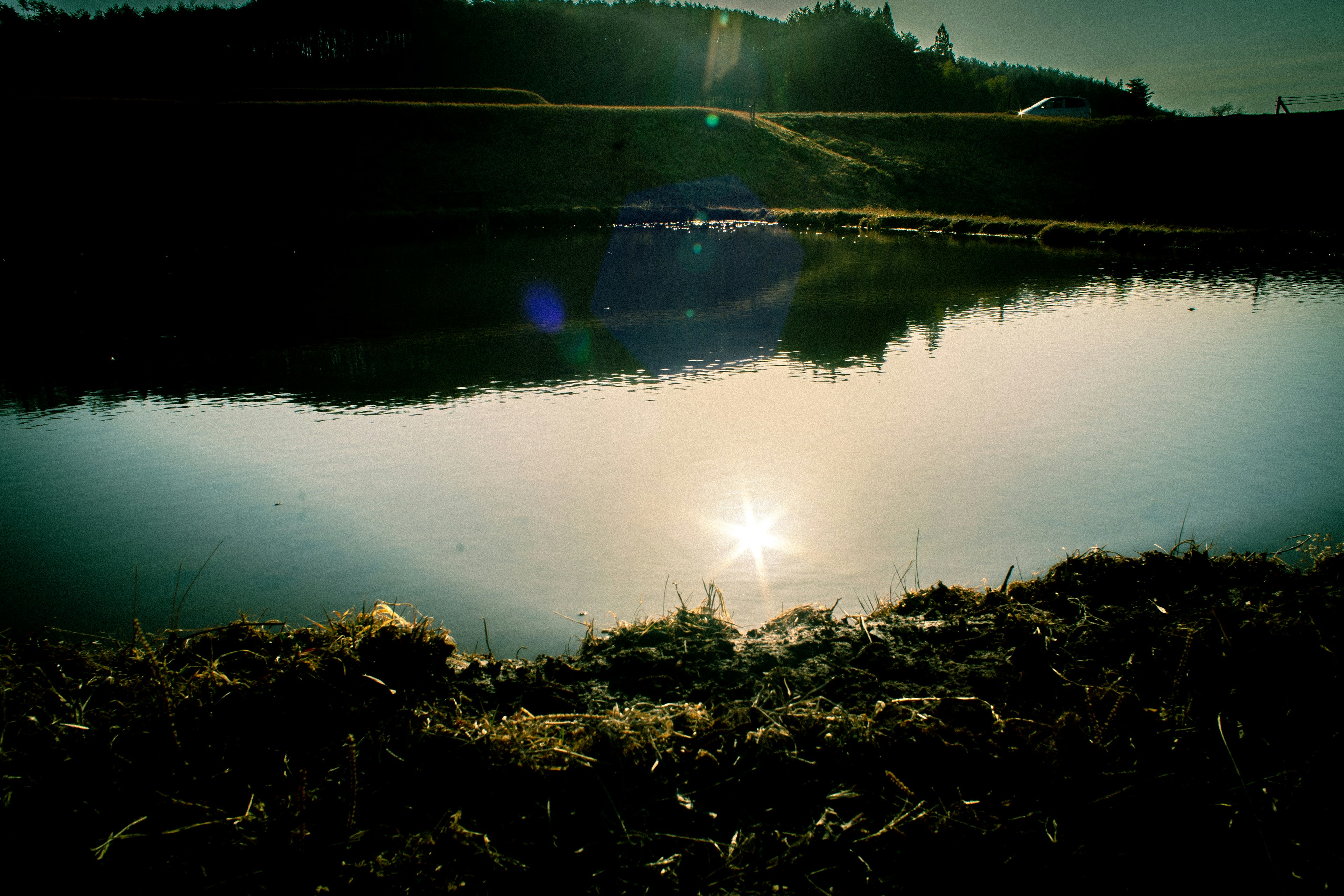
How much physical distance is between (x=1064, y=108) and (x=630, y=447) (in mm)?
62505

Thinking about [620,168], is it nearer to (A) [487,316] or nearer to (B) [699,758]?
(A) [487,316]

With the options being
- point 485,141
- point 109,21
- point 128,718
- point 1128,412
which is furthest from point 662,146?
point 109,21

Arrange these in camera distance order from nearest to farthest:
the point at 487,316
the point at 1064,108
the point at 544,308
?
the point at 487,316 < the point at 544,308 < the point at 1064,108

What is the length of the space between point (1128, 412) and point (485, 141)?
134 feet

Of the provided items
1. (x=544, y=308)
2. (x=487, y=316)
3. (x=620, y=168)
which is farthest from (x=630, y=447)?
(x=620, y=168)

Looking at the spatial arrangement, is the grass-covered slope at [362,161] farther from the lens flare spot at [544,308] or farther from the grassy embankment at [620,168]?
the lens flare spot at [544,308]

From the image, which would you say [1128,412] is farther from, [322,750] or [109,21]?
[109,21]

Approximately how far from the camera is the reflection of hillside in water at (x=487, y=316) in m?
10.8

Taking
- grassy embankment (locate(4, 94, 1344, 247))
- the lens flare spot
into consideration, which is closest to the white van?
grassy embankment (locate(4, 94, 1344, 247))

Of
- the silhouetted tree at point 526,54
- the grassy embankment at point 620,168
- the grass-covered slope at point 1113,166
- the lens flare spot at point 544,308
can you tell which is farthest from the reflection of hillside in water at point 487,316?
the silhouetted tree at point 526,54

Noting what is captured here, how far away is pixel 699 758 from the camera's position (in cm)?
271

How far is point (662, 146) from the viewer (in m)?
46.8

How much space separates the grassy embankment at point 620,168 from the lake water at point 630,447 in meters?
17.3

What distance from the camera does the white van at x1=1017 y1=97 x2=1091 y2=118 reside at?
57438 millimetres
